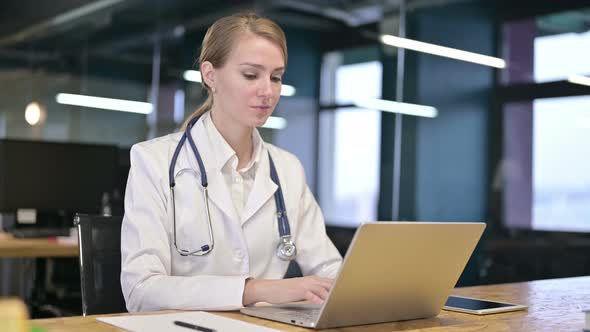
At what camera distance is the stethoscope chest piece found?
6.26ft

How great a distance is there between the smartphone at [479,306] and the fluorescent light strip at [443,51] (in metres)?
2.91

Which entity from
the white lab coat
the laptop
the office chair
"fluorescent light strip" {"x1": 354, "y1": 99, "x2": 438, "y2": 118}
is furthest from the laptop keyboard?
"fluorescent light strip" {"x1": 354, "y1": 99, "x2": 438, "y2": 118}

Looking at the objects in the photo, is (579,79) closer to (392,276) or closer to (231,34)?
(231,34)

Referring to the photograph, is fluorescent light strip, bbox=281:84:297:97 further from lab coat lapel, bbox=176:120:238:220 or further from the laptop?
the laptop

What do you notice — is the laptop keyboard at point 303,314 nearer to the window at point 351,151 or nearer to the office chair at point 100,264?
the office chair at point 100,264

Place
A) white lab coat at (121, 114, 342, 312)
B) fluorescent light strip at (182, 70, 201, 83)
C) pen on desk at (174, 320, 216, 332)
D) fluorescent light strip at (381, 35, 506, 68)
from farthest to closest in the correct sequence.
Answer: fluorescent light strip at (182, 70, 201, 83)
fluorescent light strip at (381, 35, 506, 68)
white lab coat at (121, 114, 342, 312)
pen on desk at (174, 320, 216, 332)

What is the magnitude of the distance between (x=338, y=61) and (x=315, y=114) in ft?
1.27

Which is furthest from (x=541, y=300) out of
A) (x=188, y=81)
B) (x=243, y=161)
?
(x=188, y=81)

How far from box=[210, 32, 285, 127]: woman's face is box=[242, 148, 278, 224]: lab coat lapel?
0.41ft

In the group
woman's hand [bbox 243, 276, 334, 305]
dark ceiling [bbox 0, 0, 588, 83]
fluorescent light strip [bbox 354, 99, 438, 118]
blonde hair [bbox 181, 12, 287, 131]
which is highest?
dark ceiling [bbox 0, 0, 588, 83]

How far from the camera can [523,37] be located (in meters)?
4.24

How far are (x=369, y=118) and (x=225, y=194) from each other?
3112 mm

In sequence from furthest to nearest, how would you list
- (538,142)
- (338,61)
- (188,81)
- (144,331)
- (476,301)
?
1. (188,81)
2. (338,61)
3. (538,142)
4. (476,301)
5. (144,331)

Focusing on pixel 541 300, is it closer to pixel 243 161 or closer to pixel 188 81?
pixel 243 161
